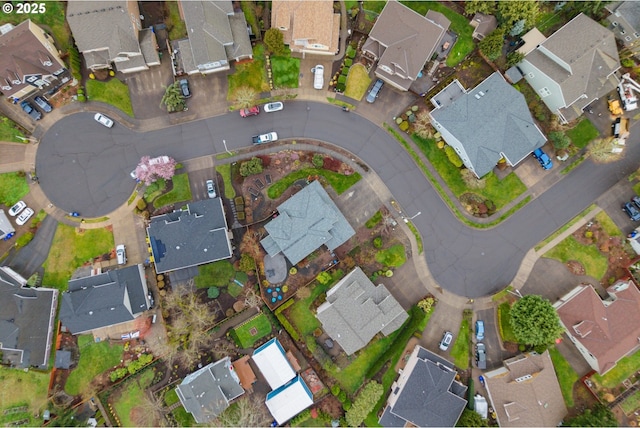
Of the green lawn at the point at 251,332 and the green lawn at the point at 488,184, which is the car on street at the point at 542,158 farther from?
the green lawn at the point at 251,332

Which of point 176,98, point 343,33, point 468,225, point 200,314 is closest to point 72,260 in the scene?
point 200,314

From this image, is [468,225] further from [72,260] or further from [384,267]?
[72,260]

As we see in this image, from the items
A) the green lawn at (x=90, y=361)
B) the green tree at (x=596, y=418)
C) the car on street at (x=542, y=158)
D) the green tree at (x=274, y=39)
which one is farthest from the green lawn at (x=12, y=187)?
the green tree at (x=596, y=418)

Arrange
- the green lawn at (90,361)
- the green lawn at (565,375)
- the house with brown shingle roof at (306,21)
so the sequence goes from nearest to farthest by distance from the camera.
Result: 1. the house with brown shingle roof at (306,21)
2. the green lawn at (565,375)
3. the green lawn at (90,361)

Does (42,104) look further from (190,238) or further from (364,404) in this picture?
(364,404)

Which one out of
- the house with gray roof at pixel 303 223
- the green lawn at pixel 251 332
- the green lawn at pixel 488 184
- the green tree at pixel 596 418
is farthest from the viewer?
the green lawn at pixel 488 184

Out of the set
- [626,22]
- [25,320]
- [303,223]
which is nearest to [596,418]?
[303,223]
